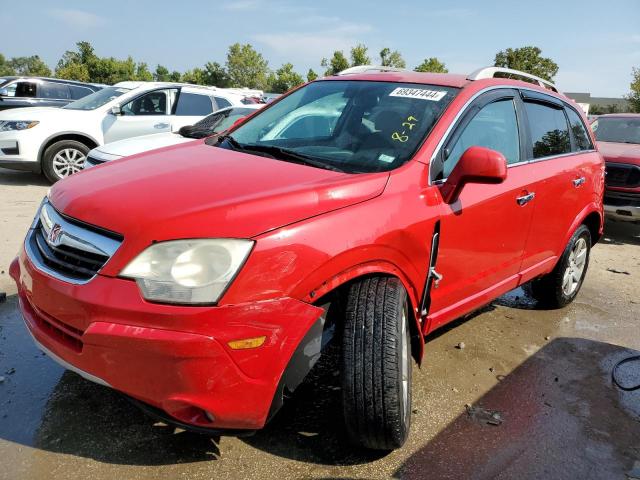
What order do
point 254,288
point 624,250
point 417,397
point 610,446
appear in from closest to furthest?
point 254,288 → point 610,446 → point 417,397 → point 624,250

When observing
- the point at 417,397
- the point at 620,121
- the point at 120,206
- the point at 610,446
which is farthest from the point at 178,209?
the point at 620,121

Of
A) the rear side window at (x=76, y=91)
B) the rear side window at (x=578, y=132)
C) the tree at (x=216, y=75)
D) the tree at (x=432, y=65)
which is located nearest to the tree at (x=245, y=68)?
the tree at (x=216, y=75)

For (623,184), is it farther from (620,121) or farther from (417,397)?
(417,397)

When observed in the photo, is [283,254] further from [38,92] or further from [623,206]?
[38,92]

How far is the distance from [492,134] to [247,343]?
2.12m

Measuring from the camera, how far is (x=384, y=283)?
2393 millimetres

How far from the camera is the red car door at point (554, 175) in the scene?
360cm

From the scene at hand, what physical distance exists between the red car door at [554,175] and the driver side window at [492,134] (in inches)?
7.7

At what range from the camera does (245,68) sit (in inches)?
3081

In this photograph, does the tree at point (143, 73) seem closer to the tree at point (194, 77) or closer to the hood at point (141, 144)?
the tree at point (194, 77)

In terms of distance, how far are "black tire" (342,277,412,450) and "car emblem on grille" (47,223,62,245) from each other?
1.25 m

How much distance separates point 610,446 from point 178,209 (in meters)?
2.41

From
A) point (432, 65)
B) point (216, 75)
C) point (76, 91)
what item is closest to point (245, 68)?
point (216, 75)

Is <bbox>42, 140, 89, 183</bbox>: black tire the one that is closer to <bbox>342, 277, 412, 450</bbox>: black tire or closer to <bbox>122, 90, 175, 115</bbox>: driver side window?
<bbox>122, 90, 175, 115</bbox>: driver side window
